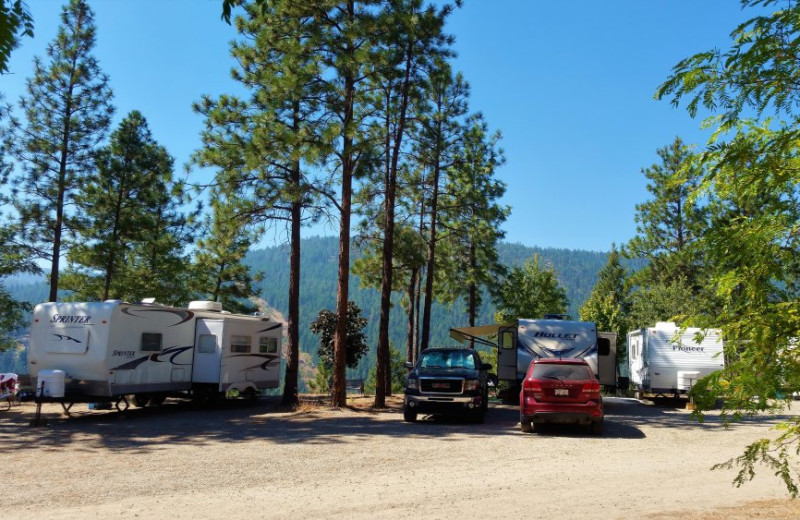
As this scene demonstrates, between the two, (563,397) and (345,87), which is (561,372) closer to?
(563,397)

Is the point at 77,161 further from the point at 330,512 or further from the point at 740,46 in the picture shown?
the point at 740,46

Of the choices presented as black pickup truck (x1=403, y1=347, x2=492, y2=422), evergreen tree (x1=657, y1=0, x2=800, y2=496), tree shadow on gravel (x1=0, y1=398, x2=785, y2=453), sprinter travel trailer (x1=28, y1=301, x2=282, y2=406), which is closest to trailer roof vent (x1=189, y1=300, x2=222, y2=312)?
sprinter travel trailer (x1=28, y1=301, x2=282, y2=406)

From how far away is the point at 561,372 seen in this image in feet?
44.0

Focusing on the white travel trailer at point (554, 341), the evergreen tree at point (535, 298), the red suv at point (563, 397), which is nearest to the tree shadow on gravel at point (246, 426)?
the red suv at point (563, 397)

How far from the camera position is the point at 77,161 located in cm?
2272

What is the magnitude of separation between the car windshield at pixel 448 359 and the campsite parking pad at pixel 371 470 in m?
1.57

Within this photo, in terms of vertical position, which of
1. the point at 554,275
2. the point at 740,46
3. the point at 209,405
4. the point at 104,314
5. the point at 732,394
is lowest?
the point at 209,405

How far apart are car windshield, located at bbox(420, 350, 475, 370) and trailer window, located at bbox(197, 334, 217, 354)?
6344 millimetres

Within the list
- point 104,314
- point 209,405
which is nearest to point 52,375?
point 104,314

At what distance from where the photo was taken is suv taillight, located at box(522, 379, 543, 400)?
13273mm

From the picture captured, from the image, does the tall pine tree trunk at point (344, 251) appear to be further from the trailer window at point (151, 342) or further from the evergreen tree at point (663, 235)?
the evergreen tree at point (663, 235)

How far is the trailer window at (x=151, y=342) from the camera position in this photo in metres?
16.6

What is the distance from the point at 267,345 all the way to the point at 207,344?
2741 mm

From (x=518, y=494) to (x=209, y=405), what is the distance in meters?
14.6
